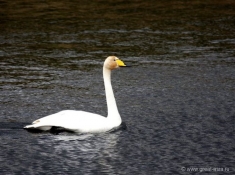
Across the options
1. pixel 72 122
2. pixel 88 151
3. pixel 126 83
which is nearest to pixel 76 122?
pixel 72 122

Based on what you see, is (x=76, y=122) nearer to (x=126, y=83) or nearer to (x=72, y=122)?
(x=72, y=122)

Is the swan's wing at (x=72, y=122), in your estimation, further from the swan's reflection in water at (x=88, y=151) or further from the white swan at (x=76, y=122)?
the swan's reflection in water at (x=88, y=151)

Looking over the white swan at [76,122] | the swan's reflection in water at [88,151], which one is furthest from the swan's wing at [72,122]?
the swan's reflection in water at [88,151]

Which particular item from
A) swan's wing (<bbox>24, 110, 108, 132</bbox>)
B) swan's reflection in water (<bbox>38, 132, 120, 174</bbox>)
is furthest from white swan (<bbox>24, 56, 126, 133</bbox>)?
swan's reflection in water (<bbox>38, 132, 120, 174</bbox>)

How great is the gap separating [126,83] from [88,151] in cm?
552

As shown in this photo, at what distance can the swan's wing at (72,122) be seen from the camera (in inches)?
432

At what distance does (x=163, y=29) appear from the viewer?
22734 mm

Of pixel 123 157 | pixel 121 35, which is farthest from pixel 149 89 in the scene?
pixel 121 35

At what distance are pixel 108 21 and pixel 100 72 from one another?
25.8 feet

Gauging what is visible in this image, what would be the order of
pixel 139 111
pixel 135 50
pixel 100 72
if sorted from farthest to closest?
pixel 135 50 → pixel 100 72 → pixel 139 111

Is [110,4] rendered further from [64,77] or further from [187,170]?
[187,170]

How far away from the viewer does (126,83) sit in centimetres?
1552

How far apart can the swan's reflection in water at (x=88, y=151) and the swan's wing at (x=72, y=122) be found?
0.41ft

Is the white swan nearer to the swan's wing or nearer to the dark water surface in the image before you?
the swan's wing
